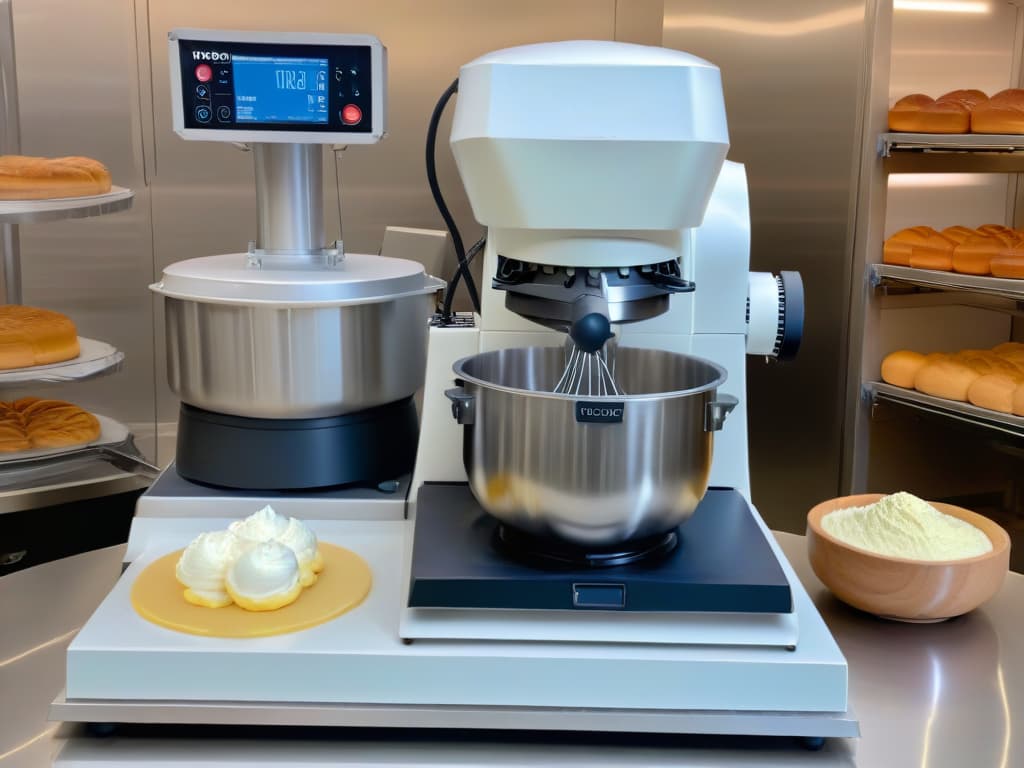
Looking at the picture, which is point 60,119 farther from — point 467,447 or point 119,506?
Answer: point 467,447

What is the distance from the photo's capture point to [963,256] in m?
2.40

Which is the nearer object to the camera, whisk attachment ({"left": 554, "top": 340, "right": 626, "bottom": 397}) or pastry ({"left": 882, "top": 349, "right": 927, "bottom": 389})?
whisk attachment ({"left": 554, "top": 340, "right": 626, "bottom": 397})

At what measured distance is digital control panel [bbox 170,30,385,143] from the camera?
1155 mm

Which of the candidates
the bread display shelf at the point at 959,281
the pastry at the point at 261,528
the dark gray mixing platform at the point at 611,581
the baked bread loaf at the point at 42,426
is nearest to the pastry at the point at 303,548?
the pastry at the point at 261,528

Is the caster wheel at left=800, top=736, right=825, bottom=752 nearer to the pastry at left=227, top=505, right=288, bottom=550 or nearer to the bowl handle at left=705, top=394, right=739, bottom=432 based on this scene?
the bowl handle at left=705, top=394, right=739, bottom=432

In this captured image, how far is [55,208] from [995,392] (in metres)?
1.92

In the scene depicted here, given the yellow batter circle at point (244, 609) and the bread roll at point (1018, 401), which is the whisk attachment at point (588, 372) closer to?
the yellow batter circle at point (244, 609)

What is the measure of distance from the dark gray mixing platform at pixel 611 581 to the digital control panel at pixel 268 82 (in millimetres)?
509

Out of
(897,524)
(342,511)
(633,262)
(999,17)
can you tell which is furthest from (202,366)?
(999,17)

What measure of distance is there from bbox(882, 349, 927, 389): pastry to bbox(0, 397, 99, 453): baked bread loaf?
1.77 meters

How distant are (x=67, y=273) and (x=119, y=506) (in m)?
1.03

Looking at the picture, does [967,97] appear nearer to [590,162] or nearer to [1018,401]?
[1018,401]

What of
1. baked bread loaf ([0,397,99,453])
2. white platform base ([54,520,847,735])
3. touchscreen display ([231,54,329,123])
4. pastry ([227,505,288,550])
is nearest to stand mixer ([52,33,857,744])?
white platform base ([54,520,847,735])

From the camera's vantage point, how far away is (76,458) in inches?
75.6
